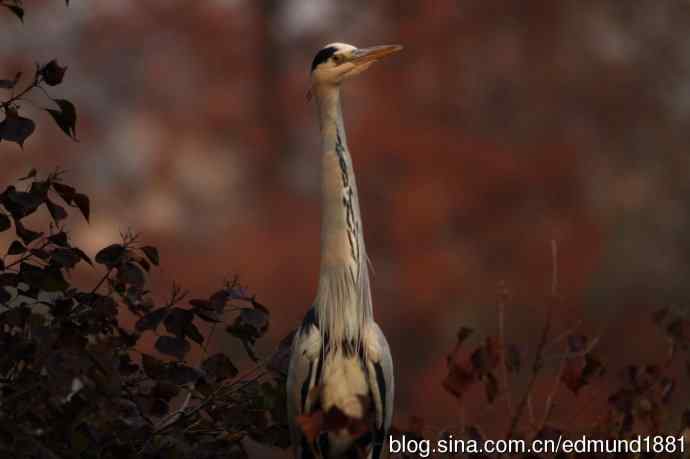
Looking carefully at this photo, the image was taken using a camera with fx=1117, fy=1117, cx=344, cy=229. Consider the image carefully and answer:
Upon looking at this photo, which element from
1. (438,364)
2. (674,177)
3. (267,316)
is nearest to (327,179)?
(267,316)

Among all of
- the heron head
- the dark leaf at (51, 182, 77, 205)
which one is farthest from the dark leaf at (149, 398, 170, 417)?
the heron head

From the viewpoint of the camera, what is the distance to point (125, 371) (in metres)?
2.84

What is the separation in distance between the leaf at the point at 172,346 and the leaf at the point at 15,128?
596mm

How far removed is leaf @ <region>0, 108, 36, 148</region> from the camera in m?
2.36

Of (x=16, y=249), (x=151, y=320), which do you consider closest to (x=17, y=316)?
(x=16, y=249)

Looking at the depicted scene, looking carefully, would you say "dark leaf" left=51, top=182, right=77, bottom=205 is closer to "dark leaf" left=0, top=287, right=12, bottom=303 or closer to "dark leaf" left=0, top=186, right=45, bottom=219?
"dark leaf" left=0, top=186, right=45, bottom=219

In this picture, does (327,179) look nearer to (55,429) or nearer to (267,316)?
(267,316)

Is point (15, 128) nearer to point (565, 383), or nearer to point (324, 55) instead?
point (324, 55)

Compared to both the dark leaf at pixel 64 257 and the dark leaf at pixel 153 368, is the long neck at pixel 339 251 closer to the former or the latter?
the dark leaf at pixel 153 368

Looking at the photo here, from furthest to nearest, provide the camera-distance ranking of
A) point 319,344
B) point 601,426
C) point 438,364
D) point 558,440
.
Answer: point 438,364, point 319,344, point 601,426, point 558,440

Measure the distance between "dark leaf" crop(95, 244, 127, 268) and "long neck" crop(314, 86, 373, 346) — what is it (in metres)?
0.53

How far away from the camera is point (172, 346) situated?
267 centimetres

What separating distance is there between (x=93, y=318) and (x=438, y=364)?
277 inches

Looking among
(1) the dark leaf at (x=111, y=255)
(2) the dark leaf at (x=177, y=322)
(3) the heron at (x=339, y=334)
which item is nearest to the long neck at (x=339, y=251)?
(3) the heron at (x=339, y=334)
